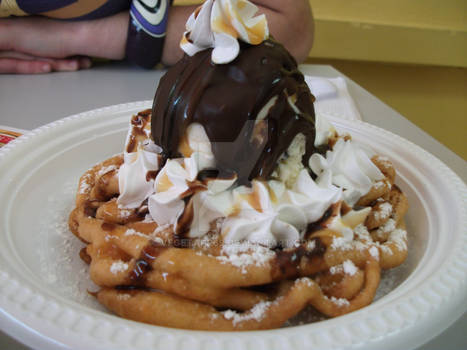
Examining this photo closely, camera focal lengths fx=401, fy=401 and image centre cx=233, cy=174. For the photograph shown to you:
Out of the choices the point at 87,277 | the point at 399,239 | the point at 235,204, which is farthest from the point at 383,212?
the point at 87,277

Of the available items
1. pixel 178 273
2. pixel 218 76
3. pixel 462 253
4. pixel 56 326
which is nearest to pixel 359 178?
pixel 462 253

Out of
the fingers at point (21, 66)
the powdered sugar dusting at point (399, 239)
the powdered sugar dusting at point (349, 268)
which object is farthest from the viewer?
the fingers at point (21, 66)

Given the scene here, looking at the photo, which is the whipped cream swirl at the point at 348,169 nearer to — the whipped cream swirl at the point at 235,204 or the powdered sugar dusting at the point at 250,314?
the whipped cream swirl at the point at 235,204

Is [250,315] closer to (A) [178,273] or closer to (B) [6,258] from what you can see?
(A) [178,273]

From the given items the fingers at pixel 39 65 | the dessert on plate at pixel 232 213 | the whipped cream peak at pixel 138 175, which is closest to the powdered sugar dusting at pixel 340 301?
the dessert on plate at pixel 232 213

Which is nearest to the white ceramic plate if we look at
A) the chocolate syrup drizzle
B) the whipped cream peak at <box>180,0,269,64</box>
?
the chocolate syrup drizzle
